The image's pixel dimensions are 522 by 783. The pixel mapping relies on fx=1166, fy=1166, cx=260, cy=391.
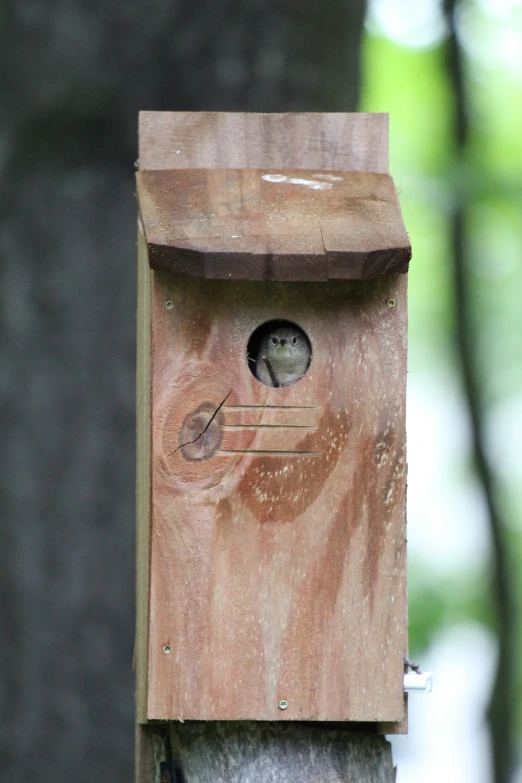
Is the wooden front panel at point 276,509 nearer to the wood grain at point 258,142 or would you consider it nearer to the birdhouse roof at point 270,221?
the birdhouse roof at point 270,221

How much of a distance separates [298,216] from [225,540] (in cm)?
55

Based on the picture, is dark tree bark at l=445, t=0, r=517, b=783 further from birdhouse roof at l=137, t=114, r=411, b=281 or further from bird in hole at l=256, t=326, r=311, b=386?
bird in hole at l=256, t=326, r=311, b=386

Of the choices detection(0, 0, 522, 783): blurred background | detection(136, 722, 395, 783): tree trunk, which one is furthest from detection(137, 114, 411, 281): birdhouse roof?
detection(0, 0, 522, 783): blurred background

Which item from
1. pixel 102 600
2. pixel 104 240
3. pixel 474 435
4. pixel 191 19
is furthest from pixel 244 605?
pixel 474 435

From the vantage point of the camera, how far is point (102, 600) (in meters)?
3.08

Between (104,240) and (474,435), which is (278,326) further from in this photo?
Answer: (474,435)

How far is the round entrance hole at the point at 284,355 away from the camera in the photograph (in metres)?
1.98

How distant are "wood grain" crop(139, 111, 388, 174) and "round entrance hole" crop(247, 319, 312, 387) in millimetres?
343

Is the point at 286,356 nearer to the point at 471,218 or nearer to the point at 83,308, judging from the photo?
the point at 83,308

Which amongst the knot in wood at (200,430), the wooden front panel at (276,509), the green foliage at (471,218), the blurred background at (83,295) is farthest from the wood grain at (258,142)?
the green foliage at (471,218)

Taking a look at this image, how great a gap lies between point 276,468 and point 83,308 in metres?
1.32

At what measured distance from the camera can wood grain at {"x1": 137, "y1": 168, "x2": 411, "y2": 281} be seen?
187 centimetres

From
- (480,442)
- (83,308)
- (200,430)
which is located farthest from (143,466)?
(480,442)

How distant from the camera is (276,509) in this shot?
192cm
